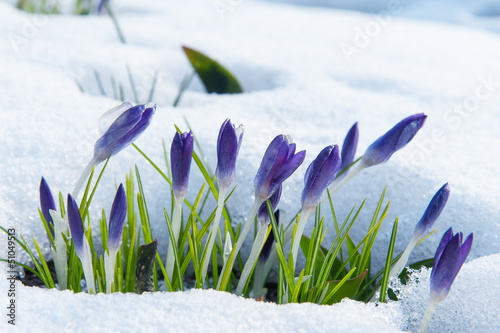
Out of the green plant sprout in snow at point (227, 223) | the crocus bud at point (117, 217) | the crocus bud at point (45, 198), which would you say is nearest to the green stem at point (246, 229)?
the green plant sprout in snow at point (227, 223)

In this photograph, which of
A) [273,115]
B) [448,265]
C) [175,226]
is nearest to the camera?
[448,265]

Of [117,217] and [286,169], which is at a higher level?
[286,169]

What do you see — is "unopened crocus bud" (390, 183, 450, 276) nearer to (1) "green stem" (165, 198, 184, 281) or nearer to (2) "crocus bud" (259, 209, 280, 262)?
(2) "crocus bud" (259, 209, 280, 262)

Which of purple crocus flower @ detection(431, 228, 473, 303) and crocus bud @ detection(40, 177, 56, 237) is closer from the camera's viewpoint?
purple crocus flower @ detection(431, 228, 473, 303)

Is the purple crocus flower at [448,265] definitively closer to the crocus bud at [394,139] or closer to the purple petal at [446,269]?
the purple petal at [446,269]

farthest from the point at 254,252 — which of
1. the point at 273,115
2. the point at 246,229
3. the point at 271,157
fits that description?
the point at 273,115

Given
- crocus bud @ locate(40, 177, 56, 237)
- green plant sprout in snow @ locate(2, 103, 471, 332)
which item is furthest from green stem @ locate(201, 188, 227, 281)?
crocus bud @ locate(40, 177, 56, 237)

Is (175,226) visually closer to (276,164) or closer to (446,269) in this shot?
(276,164)
